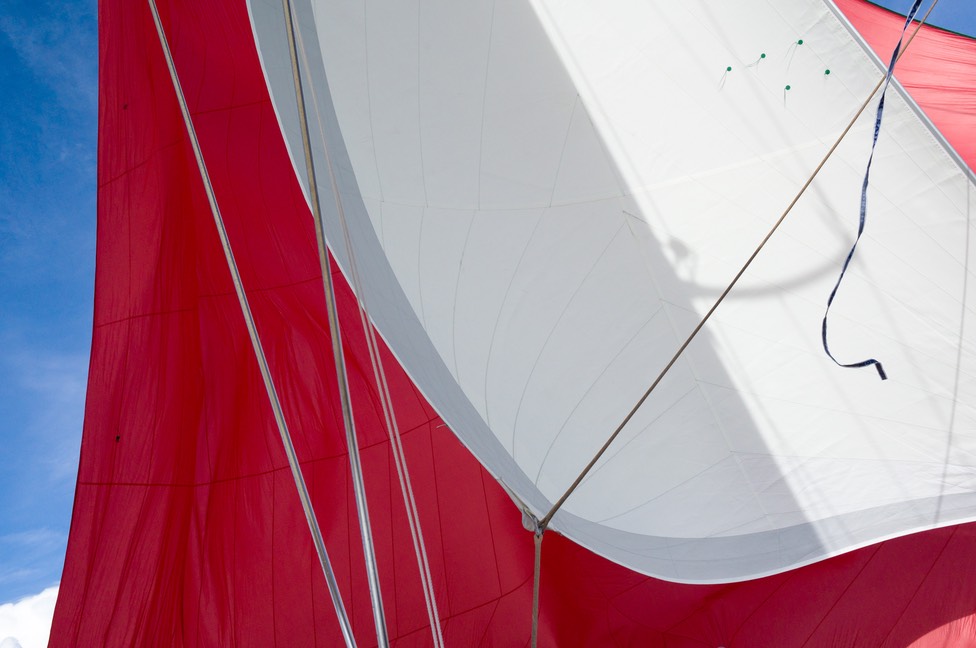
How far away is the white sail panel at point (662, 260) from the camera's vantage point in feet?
5.04

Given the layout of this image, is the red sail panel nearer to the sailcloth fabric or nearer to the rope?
the sailcloth fabric

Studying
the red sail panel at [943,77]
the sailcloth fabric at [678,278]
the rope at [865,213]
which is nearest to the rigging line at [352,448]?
the sailcloth fabric at [678,278]

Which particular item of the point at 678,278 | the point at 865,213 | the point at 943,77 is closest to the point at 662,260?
the point at 678,278

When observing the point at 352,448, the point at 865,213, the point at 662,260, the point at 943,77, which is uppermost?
the point at 943,77

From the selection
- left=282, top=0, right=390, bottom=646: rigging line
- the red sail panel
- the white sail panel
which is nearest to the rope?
the white sail panel

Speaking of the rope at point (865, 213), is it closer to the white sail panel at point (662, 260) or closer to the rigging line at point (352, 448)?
the white sail panel at point (662, 260)

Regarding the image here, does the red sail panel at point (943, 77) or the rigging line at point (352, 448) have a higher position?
the red sail panel at point (943, 77)

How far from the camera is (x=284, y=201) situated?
3271 millimetres

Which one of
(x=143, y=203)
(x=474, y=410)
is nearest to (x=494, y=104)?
(x=474, y=410)

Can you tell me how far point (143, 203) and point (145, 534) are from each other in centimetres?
171

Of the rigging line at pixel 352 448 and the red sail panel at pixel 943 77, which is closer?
the rigging line at pixel 352 448

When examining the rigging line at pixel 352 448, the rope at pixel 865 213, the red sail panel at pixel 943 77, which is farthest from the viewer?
the red sail panel at pixel 943 77

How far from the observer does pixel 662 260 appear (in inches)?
68.7

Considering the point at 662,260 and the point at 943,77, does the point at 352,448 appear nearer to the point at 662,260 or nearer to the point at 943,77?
the point at 662,260
